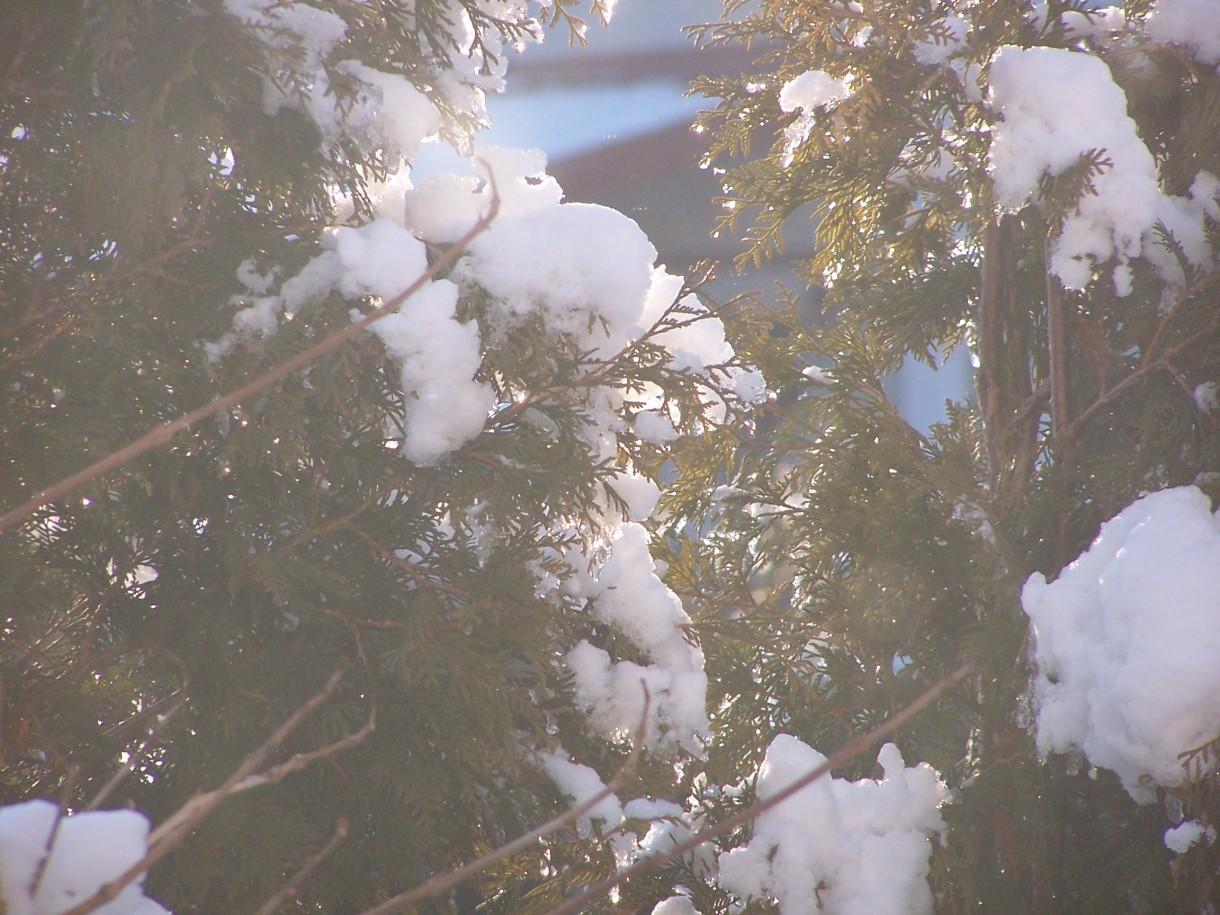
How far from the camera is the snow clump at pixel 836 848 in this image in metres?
2.06

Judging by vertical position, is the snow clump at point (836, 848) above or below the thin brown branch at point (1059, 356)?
below

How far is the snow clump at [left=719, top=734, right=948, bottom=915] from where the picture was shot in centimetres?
206

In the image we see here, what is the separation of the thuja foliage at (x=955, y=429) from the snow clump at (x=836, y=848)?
0.08m

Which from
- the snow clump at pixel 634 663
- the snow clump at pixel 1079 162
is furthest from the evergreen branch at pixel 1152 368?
the snow clump at pixel 634 663

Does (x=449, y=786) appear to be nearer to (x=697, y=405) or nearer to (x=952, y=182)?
(x=697, y=405)

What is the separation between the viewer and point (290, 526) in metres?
2.07

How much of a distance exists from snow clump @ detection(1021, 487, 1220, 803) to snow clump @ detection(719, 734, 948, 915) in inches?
14.1

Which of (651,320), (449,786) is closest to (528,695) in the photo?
(449,786)

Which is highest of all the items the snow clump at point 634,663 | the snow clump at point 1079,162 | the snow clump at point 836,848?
the snow clump at point 1079,162

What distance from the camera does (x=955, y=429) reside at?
2709 mm

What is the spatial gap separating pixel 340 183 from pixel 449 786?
145cm

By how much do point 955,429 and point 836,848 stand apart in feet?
4.11

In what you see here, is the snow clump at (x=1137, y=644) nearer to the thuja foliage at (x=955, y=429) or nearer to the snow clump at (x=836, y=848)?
the thuja foliage at (x=955, y=429)

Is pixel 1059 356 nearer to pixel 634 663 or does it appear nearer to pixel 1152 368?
pixel 1152 368
